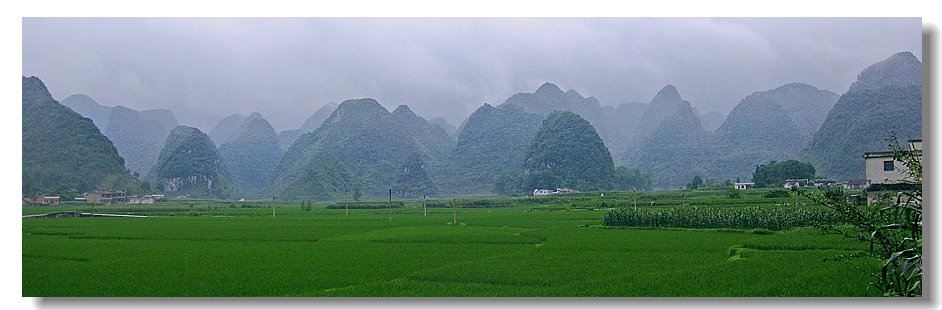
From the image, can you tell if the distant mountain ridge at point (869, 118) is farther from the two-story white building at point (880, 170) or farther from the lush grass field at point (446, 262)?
the lush grass field at point (446, 262)

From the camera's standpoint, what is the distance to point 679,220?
10148 mm

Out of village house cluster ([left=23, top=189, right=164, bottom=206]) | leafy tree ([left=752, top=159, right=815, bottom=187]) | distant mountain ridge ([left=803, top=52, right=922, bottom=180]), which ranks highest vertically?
distant mountain ridge ([left=803, top=52, right=922, bottom=180])

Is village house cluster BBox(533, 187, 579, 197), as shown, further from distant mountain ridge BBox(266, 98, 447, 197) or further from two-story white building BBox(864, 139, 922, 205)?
two-story white building BBox(864, 139, 922, 205)

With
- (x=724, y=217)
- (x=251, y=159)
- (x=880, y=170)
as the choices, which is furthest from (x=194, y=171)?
(x=880, y=170)

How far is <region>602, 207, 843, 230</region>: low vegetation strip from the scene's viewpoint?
9172mm

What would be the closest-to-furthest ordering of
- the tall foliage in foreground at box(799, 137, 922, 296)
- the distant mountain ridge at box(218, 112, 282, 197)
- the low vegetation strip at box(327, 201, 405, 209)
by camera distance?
1. the tall foliage in foreground at box(799, 137, 922, 296)
2. the distant mountain ridge at box(218, 112, 282, 197)
3. the low vegetation strip at box(327, 201, 405, 209)

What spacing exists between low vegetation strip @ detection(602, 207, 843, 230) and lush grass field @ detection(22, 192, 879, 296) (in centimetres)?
29

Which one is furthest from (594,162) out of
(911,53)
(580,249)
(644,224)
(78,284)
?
(78,284)

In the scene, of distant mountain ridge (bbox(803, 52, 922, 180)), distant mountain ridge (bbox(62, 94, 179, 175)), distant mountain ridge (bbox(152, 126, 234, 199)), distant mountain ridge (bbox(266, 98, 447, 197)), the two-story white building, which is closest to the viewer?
distant mountain ridge (bbox(803, 52, 922, 180))

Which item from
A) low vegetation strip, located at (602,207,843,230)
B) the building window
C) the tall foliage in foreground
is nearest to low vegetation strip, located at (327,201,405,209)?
low vegetation strip, located at (602,207,843,230)

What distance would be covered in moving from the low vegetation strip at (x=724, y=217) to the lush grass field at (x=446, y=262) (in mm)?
288

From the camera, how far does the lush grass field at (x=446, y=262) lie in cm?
508

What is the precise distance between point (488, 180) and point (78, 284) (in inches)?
650
